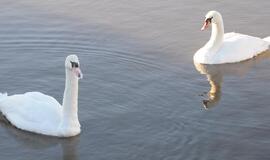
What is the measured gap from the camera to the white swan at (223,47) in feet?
51.1

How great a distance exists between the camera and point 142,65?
15023mm

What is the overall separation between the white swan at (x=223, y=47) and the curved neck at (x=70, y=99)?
4.38 meters

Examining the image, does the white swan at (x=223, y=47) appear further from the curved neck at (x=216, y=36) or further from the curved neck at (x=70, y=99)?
the curved neck at (x=70, y=99)

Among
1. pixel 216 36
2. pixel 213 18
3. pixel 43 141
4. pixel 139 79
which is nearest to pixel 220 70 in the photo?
pixel 216 36

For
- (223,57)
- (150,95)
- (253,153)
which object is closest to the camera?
(253,153)

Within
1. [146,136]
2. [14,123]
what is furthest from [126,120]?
[14,123]

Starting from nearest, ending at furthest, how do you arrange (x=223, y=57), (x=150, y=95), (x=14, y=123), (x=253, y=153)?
1. (x=253, y=153)
2. (x=14, y=123)
3. (x=150, y=95)
4. (x=223, y=57)

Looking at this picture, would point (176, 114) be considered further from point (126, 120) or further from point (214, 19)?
point (214, 19)

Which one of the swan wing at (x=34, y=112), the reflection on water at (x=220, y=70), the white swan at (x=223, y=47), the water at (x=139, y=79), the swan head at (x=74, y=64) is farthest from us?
the white swan at (x=223, y=47)

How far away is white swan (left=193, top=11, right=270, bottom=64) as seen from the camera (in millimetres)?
15562

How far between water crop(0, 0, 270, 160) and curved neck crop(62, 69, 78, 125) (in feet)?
1.29

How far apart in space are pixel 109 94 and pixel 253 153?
137 inches

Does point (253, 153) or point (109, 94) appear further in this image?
point (109, 94)

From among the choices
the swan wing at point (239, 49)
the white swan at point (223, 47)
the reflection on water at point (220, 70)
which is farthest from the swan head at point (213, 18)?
the reflection on water at point (220, 70)
